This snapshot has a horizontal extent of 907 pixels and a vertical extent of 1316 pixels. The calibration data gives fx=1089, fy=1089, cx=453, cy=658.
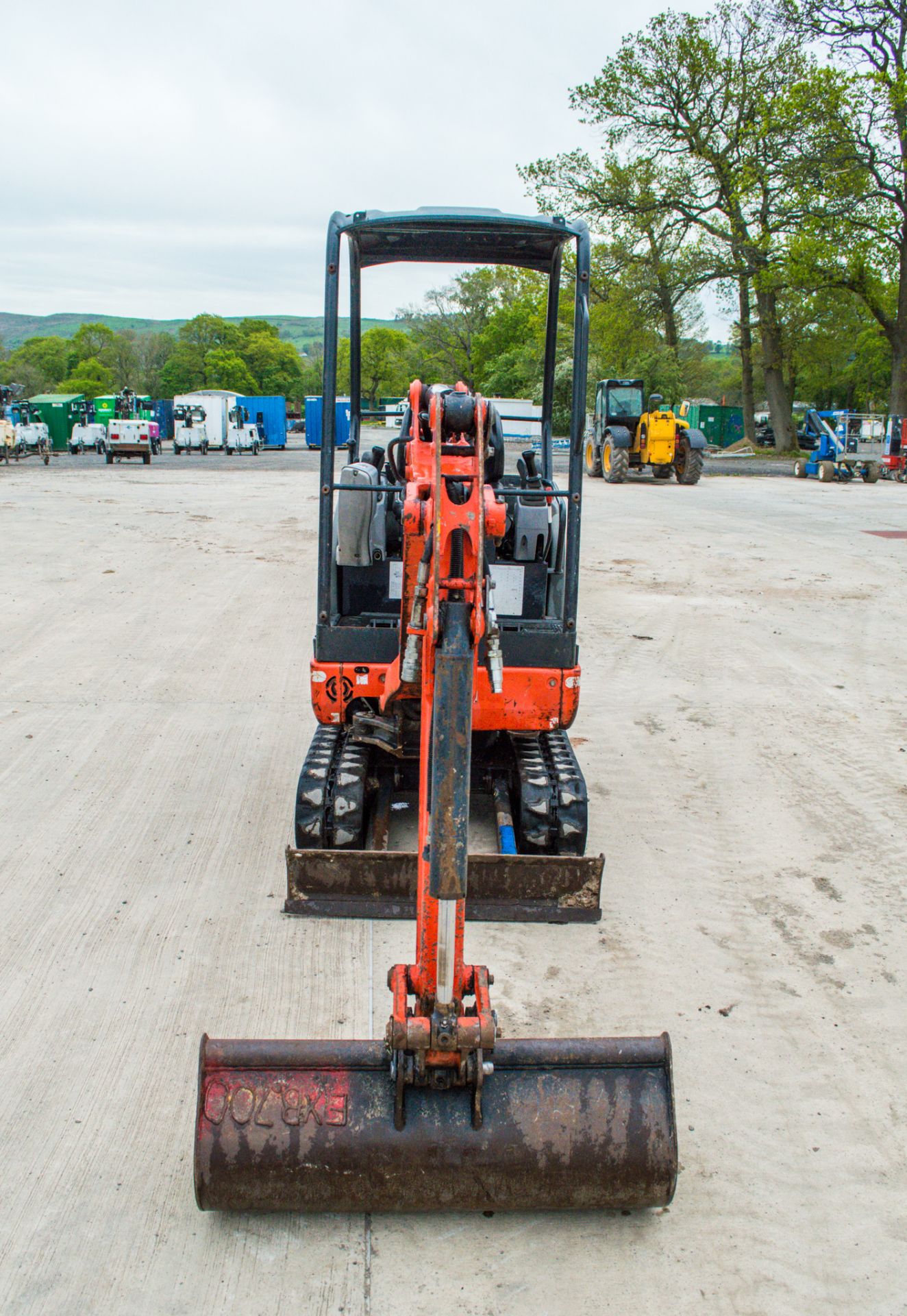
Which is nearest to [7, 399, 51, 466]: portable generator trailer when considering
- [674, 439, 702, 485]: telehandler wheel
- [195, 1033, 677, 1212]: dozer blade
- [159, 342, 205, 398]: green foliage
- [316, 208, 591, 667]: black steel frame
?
[674, 439, 702, 485]: telehandler wheel

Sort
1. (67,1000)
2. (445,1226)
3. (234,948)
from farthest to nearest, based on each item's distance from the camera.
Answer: (234,948) → (67,1000) → (445,1226)

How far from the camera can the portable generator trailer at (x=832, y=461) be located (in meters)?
28.0

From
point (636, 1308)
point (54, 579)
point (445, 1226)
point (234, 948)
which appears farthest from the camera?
point (54, 579)

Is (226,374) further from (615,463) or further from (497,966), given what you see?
(497,966)

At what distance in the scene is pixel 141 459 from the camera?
3600cm

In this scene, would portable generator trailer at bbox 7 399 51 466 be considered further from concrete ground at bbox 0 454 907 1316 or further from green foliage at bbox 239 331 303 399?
green foliage at bbox 239 331 303 399

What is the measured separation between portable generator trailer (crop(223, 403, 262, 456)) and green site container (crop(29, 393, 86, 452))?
5.50m

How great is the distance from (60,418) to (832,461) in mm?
26456

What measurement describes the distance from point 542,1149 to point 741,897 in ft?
7.65

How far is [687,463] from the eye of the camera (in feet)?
86.0

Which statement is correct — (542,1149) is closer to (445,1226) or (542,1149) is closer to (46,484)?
(445,1226)

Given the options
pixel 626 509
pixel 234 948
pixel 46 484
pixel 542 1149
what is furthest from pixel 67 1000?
pixel 46 484

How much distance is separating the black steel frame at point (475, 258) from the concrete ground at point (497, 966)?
1.16 metres

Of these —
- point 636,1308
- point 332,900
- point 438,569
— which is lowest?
point 636,1308
